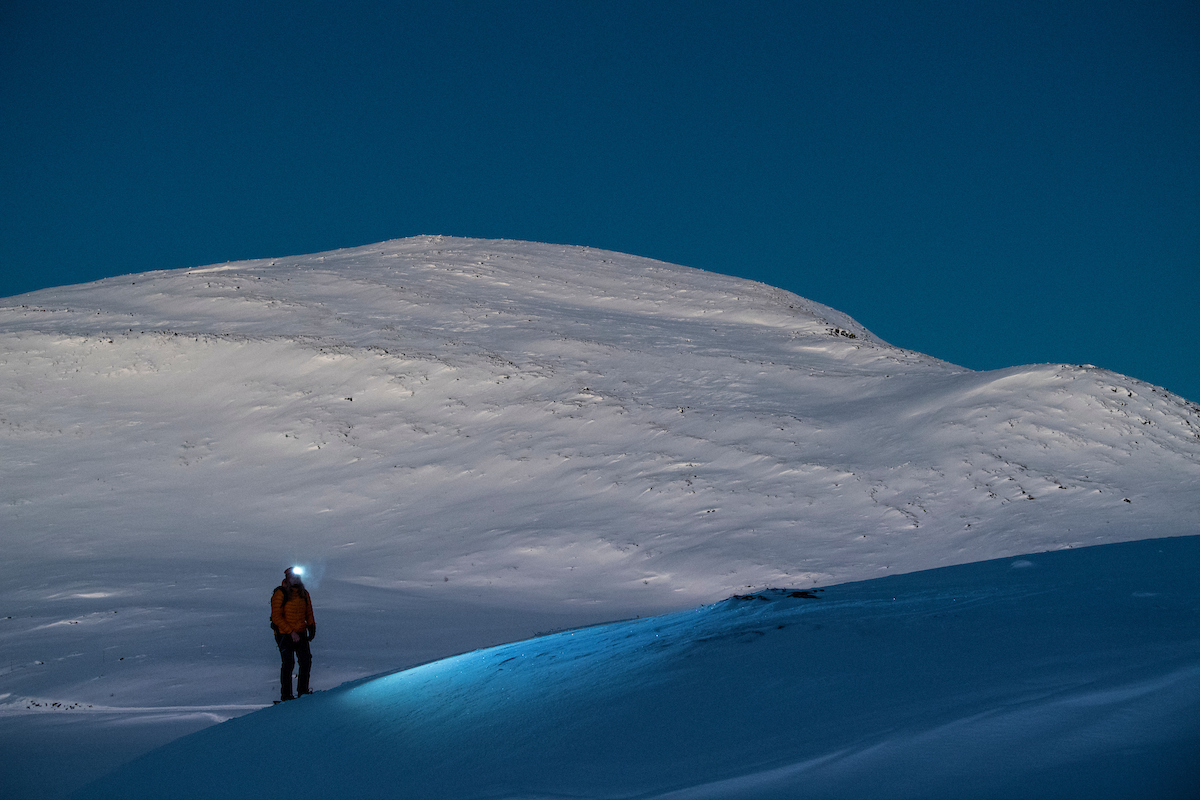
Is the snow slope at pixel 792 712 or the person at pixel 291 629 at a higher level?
the person at pixel 291 629

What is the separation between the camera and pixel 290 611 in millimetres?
9414

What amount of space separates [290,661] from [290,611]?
52cm

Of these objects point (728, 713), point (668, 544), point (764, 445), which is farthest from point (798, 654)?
point (764, 445)

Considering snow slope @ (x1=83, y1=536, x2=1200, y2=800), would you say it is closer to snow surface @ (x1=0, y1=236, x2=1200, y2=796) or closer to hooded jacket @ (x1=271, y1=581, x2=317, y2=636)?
hooded jacket @ (x1=271, y1=581, x2=317, y2=636)

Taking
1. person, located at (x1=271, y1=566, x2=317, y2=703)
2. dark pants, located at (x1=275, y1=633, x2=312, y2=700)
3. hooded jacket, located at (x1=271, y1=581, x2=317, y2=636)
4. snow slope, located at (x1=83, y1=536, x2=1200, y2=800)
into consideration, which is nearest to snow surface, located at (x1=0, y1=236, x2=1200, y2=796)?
dark pants, located at (x1=275, y1=633, x2=312, y2=700)

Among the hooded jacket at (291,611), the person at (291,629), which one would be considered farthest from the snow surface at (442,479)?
the hooded jacket at (291,611)

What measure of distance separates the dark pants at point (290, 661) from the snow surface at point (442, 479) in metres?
0.36

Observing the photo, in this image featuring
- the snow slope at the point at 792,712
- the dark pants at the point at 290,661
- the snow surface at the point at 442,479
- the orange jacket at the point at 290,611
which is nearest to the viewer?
the snow slope at the point at 792,712

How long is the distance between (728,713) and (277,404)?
19863mm

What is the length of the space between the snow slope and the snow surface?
2239 mm

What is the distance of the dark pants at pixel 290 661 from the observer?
9.23 m

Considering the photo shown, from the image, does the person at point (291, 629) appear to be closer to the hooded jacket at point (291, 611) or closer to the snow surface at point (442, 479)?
the hooded jacket at point (291, 611)

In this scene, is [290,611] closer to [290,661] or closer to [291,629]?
[291,629]

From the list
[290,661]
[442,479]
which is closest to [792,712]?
[290,661]
